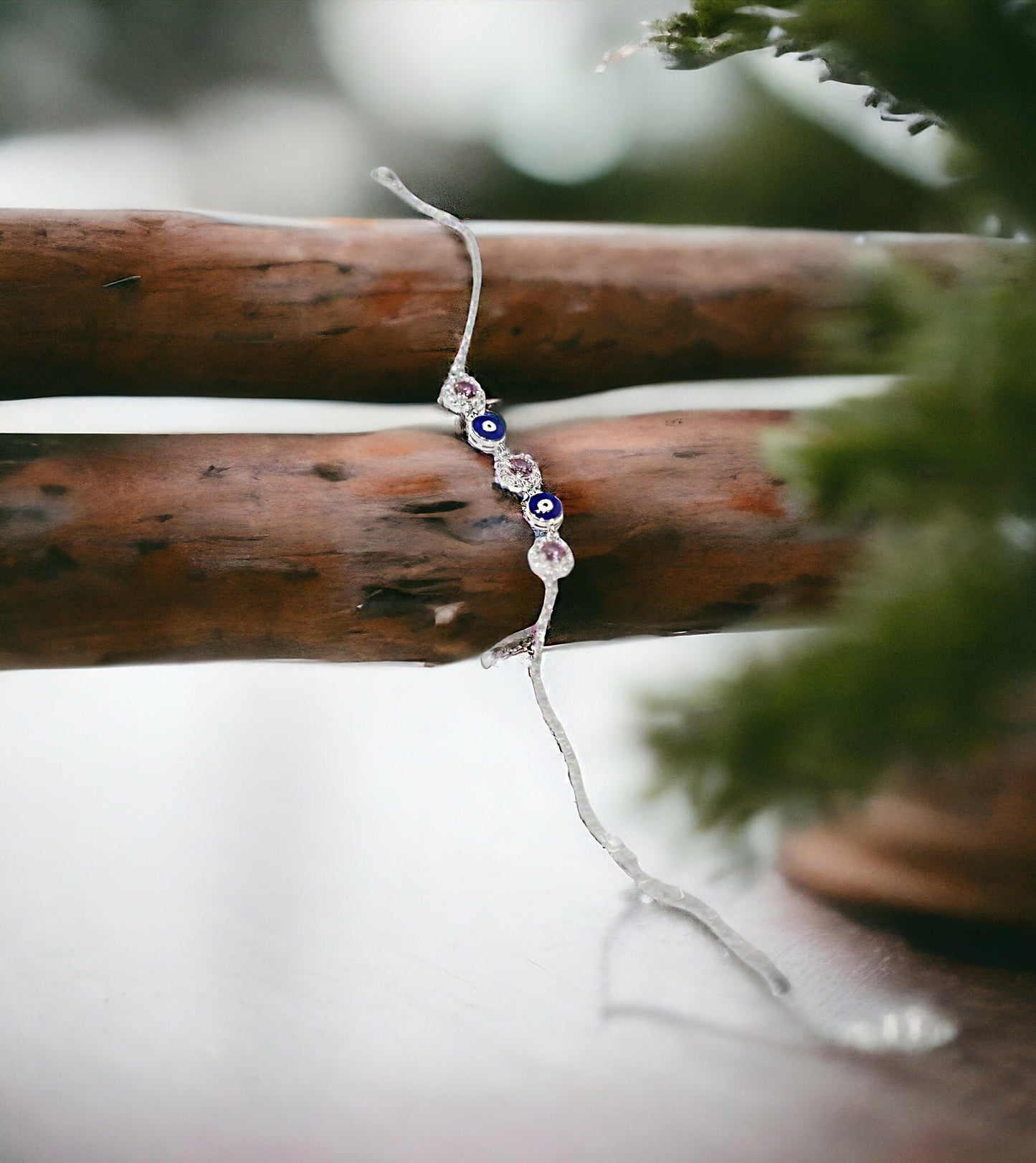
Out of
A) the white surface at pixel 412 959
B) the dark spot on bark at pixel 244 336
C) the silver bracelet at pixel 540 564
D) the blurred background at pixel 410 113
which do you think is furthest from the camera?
the blurred background at pixel 410 113

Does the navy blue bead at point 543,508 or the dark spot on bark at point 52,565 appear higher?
the navy blue bead at point 543,508

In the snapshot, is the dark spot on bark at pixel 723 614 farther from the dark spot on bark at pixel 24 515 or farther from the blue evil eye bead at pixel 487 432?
the dark spot on bark at pixel 24 515

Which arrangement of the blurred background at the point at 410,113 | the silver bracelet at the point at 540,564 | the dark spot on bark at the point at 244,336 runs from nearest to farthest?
the silver bracelet at the point at 540,564, the dark spot on bark at the point at 244,336, the blurred background at the point at 410,113

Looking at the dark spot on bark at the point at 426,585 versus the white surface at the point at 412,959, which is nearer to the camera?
the white surface at the point at 412,959

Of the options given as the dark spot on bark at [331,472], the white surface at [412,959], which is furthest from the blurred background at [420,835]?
the dark spot on bark at [331,472]

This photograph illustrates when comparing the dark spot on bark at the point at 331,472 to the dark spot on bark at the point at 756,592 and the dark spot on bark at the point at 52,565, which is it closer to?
the dark spot on bark at the point at 52,565

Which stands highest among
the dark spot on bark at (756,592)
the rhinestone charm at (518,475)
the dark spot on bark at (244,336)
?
the dark spot on bark at (244,336)

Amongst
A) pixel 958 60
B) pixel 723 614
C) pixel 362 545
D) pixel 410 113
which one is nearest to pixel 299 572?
pixel 362 545
